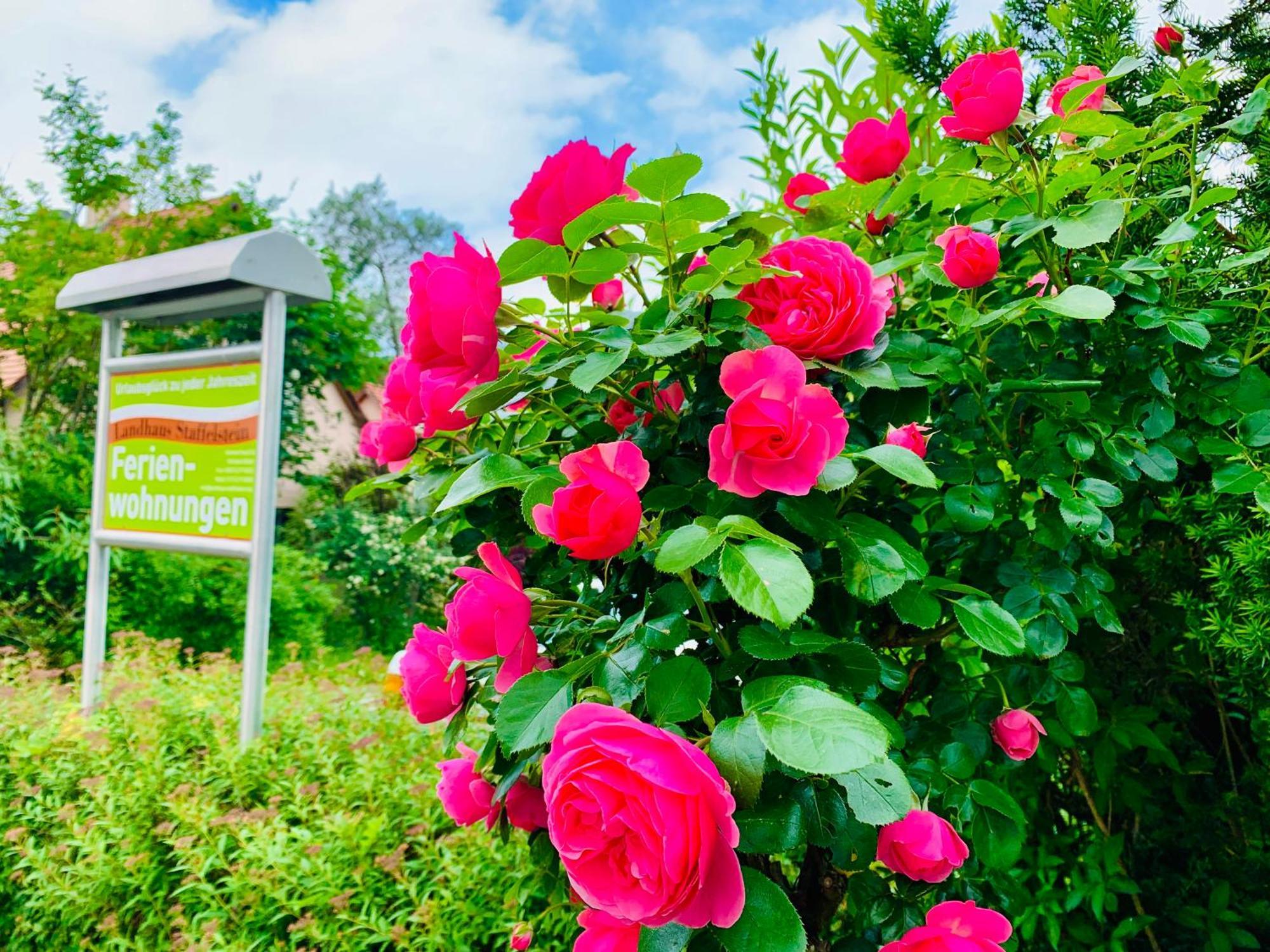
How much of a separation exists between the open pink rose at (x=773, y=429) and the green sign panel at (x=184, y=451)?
2.71m

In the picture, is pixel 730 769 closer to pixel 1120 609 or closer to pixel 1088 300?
pixel 1088 300

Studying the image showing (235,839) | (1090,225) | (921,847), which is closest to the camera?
(921,847)

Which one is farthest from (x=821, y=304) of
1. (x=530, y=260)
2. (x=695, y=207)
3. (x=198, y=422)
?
(x=198, y=422)

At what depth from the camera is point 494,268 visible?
675mm

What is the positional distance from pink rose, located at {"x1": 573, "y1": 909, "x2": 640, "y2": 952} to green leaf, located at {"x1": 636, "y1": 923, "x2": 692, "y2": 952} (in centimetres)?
3

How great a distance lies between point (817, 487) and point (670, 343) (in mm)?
157

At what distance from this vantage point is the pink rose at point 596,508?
1.86 ft

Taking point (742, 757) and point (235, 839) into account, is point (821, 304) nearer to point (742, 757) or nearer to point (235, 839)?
point (742, 757)

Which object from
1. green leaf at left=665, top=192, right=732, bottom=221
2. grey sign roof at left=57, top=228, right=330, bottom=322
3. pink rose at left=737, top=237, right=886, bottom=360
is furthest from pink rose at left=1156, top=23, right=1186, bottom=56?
grey sign roof at left=57, top=228, right=330, bottom=322

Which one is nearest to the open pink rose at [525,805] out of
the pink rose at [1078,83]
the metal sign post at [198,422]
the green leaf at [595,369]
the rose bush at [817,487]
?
the rose bush at [817,487]

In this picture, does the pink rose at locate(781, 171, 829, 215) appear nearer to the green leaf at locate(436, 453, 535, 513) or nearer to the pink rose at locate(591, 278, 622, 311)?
the pink rose at locate(591, 278, 622, 311)

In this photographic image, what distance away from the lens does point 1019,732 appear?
31.6 inches

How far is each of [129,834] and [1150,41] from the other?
8.54ft

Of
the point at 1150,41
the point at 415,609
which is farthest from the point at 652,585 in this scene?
the point at 415,609
